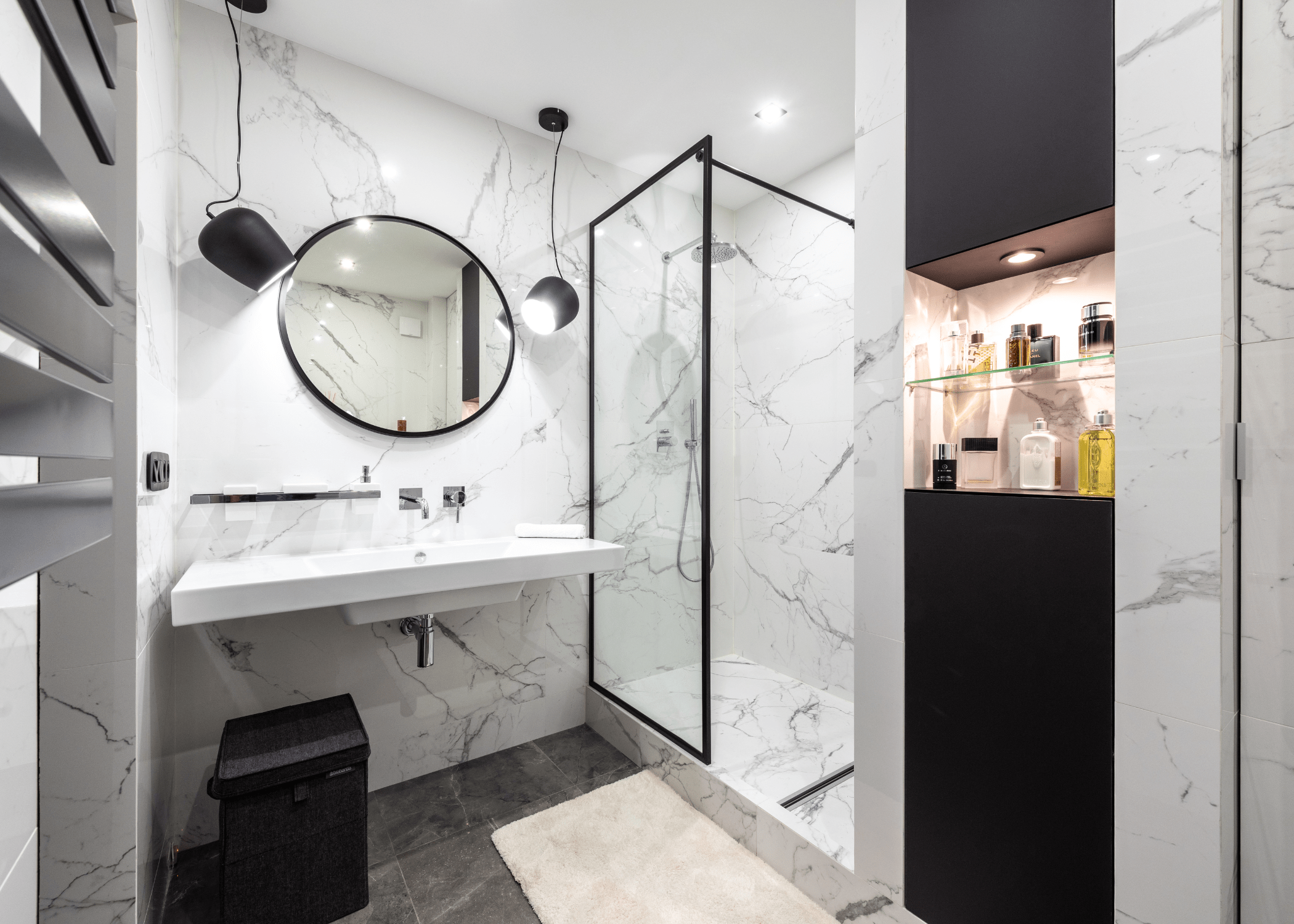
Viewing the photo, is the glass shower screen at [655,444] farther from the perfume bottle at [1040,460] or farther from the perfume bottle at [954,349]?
Answer: the perfume bottle at [1040,460]

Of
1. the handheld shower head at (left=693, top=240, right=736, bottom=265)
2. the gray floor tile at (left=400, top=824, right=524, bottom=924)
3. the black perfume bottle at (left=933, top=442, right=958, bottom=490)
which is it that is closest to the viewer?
the black perfume bottle at (left=933, top=442, right=958, bottom=490)

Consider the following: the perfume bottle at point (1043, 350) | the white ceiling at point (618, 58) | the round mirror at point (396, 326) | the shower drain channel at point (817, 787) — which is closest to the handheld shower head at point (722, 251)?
the white ceiling at point (618, 58)

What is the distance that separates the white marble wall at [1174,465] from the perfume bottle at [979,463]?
25 cm

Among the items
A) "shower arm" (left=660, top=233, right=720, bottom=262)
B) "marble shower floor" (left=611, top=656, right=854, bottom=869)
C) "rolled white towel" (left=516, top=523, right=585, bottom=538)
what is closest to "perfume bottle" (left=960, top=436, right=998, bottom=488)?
"marble shower floor" (left=611, top=656, right=854, bottom=869)

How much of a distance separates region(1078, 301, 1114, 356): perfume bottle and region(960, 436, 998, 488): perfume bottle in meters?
0.24

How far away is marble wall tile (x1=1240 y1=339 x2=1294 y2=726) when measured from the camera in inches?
36.3

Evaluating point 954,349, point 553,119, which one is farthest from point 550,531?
point 553,119

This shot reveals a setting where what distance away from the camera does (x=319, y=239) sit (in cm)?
191

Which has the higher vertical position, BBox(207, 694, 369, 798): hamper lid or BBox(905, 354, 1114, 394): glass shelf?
BBox(905, 354, 1114, 394): glass shelf

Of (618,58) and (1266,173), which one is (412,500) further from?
(1266,173)

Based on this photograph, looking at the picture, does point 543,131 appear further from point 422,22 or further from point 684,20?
point 684,20

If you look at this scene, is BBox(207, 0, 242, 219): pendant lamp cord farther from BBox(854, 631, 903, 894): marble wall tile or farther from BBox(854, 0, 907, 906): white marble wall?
BBox(854, 631, 903, 894): marble wall tile

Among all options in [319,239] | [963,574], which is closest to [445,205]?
[319,239]

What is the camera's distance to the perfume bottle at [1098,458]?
1013 mm
